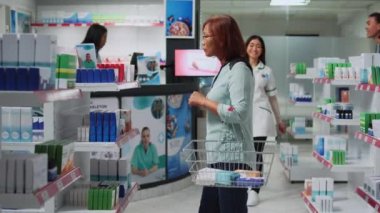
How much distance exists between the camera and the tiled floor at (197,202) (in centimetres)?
549

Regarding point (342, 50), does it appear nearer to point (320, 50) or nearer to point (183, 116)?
point (320, 50)

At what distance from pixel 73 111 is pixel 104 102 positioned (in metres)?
1.75

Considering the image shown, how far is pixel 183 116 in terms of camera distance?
641 cm

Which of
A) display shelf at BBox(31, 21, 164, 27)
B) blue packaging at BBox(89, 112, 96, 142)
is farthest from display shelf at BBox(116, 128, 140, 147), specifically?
display shelf at BBox(31, 21, 164, 27)

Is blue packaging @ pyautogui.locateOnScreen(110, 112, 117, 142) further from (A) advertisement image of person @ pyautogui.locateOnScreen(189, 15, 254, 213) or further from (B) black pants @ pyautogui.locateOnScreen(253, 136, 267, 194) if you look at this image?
(B) black pants @ pyautogui.locateOnScreen(253, 136, 267, 194)

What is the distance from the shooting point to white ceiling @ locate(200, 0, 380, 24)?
12.8 m

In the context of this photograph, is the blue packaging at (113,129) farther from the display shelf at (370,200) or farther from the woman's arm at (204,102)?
the display shelf at (370,200)

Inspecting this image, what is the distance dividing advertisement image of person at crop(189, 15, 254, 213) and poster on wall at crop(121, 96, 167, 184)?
2912mm

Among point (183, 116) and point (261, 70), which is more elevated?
point (261, 70)

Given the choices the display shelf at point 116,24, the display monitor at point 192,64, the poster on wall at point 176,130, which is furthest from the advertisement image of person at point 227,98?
the display shelf at point 116,24

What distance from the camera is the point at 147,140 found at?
586 cm

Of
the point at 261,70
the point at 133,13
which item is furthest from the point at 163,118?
the point at 133,13

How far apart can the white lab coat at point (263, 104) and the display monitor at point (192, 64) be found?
69.4 inches

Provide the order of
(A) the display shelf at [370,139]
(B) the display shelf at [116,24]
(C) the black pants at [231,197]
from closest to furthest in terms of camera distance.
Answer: (C) the black pants at [231,197] → (A) the display shelf at [370,139] → (B) the display shelf at [116,24]
